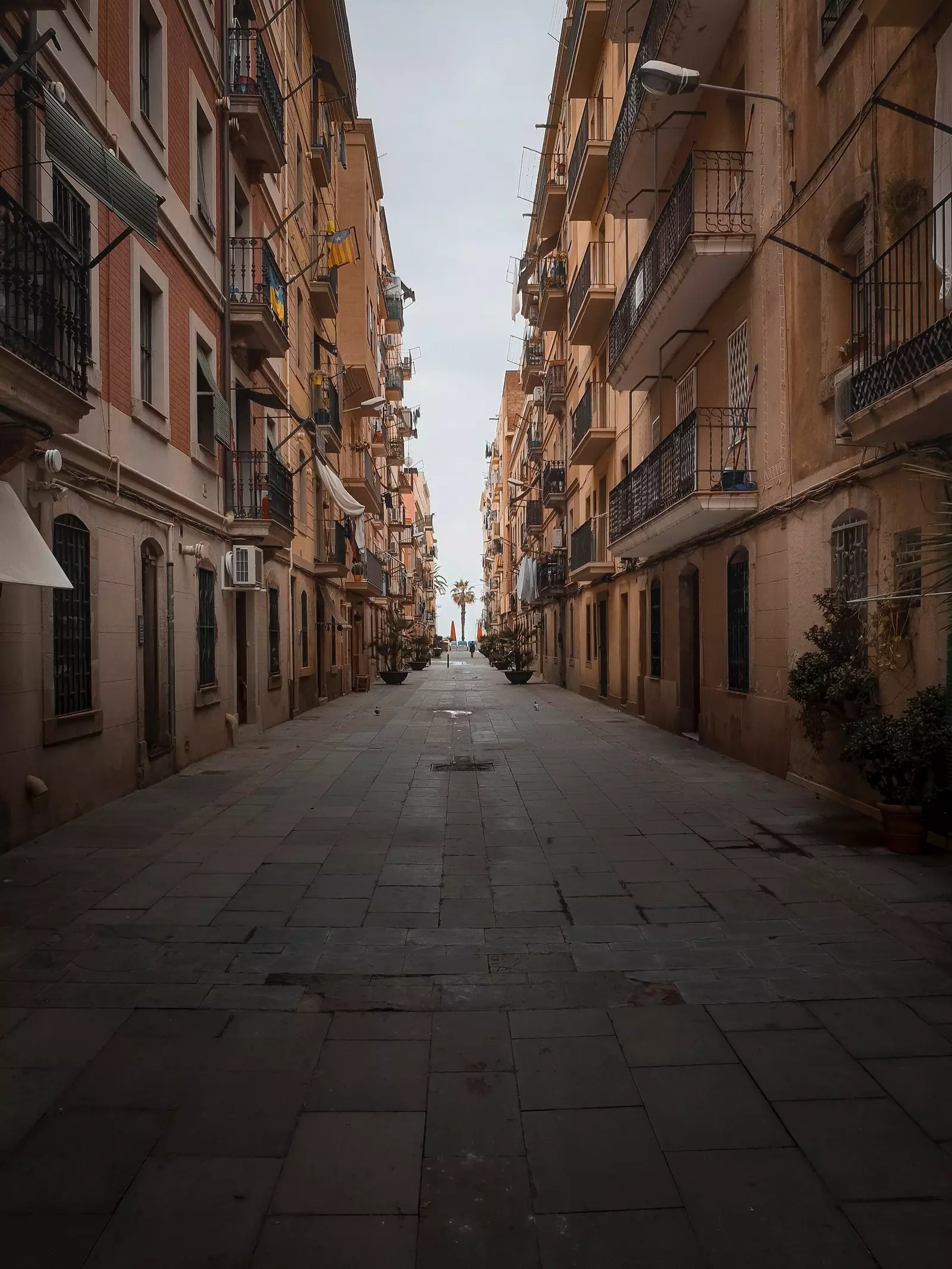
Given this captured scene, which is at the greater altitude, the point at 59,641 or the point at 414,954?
the point at 59,641

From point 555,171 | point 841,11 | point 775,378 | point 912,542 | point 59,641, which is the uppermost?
point 555,171

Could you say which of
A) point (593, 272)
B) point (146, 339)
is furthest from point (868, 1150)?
point (593, 272)

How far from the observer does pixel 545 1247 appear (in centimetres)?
257

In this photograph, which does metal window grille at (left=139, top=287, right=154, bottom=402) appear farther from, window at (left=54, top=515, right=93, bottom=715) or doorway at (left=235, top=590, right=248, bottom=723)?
doorway at (left=235, top=590, right=248, bottom=723)

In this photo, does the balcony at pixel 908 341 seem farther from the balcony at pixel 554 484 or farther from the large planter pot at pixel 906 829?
the balcony at pixel 554 484

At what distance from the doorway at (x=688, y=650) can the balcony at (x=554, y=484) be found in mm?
16518

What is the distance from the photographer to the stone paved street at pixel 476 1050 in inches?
105

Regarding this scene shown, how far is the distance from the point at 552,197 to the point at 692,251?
1832 centimetres

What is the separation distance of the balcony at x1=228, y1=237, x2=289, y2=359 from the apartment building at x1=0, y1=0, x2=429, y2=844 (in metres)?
0.05

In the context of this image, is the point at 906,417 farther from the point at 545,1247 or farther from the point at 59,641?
the point at 59,641

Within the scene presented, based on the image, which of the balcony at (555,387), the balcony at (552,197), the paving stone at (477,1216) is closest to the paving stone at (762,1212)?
the paving stone at (477,1216)

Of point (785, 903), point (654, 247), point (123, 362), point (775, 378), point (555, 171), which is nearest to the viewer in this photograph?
point (785, 903)

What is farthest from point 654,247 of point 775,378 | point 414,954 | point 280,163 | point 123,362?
point 414,954

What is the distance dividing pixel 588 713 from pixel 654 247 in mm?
10267
